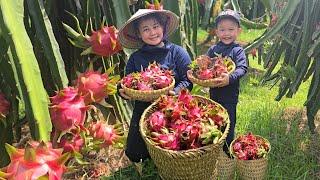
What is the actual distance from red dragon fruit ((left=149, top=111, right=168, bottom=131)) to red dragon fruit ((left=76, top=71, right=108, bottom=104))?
0.71ft

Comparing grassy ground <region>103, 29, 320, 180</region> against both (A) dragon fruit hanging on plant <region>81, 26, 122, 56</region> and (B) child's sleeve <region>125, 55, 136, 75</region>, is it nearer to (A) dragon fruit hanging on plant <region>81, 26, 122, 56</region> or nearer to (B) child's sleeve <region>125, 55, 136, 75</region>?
(B) child's sleeve <region>125, 55, 136, 75</region>

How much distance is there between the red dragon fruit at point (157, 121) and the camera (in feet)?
5.20

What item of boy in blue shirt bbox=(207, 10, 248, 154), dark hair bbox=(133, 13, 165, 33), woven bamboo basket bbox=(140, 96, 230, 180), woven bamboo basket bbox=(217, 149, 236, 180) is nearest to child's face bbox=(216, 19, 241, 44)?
boy in blue shirt bbox=(207, 10, 248, 154)

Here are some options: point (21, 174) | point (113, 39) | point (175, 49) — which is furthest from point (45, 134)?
point (175, 49)

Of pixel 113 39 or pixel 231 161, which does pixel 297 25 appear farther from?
pixel 113 39

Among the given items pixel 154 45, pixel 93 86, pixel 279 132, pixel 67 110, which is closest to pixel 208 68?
pixel 154 45

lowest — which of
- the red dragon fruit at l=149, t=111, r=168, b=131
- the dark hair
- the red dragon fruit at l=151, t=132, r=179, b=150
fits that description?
the red dragon fruit at l=151, t=132, r=179, b=150

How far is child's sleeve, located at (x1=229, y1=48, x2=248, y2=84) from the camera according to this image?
6.30ft

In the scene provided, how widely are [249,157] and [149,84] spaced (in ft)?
2.36

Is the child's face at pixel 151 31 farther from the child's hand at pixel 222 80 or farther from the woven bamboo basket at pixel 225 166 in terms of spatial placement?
the woven bamboo basket at pixel 225 166

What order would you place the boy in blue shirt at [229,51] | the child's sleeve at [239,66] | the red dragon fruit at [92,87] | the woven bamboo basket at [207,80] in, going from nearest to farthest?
the red dragon fruit at [92,87] < the woven bamboo basket at [207,80] < the child's sleeve at [239,66] < the boy in blue shirt at [229,51]

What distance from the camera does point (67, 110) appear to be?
132cm

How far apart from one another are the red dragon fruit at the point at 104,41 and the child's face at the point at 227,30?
472 mm

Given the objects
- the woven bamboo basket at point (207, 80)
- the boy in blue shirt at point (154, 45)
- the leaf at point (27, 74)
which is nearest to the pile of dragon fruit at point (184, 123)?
the woven bamboo basket at point (207, 80)
